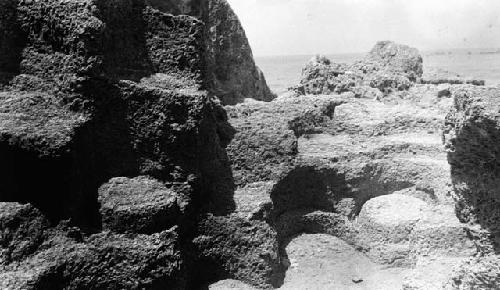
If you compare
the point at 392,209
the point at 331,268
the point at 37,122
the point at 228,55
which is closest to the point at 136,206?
the point at 37,122

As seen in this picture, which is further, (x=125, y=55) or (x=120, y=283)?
(x=125, y=55)

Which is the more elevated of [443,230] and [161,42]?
[161,42]

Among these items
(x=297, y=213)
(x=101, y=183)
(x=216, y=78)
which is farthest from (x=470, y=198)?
(x=216, y=78)

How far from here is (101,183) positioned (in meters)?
5.72

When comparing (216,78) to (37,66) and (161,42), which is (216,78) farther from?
(37,66)

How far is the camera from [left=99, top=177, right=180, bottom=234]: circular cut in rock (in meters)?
5.48

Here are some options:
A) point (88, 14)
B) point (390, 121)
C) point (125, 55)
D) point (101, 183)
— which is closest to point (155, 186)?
point (101, 183)

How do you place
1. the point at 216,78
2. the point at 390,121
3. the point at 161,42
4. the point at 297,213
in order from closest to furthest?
1. the point at 161,42
2. the point at 297,213
3. the point at 390,121
4. the point at 216,78

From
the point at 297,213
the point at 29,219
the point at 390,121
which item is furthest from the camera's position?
the point at 390,121

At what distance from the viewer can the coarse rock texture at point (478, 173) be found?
4.73m

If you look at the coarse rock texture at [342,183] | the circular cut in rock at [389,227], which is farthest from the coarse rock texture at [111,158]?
the circular cut in rock at [389,227]

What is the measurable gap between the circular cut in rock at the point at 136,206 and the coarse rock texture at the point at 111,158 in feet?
0.03

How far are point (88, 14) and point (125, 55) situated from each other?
71 centimetres

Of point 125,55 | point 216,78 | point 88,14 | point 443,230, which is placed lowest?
point 443,230
